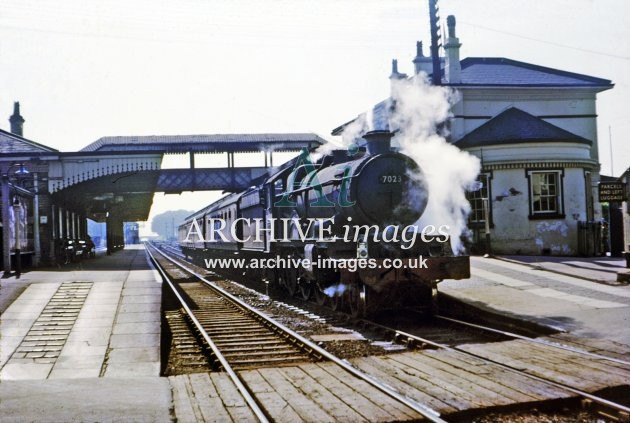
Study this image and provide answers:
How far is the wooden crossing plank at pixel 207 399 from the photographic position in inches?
193

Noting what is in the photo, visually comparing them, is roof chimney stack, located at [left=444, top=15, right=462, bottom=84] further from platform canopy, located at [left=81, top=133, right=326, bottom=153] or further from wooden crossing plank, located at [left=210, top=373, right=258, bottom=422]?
wooden crossing plank, located at [left=210, top=373, right=258, bottom=422]

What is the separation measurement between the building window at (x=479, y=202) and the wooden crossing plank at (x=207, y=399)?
1619 cm

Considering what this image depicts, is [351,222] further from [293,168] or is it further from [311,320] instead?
[293,168]

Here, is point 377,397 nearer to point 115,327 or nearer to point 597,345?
point 597,345

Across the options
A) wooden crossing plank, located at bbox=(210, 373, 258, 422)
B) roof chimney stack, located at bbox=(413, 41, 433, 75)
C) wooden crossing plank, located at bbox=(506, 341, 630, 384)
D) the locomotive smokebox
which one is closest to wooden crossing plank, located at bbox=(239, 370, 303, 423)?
wooden crossing plank, located at bbox=(210, 373, 258, 422)

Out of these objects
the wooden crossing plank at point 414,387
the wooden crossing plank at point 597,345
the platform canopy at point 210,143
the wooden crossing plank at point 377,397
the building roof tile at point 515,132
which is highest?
the platform canopy at point 210,143

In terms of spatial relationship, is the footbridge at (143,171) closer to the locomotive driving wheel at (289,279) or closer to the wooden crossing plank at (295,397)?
the locomotive driving wheel at (289,279)

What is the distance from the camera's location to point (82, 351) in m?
7.63

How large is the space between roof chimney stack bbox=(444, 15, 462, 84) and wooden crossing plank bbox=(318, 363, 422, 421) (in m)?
18.2

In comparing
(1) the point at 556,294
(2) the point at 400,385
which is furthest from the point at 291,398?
(1) the point at 556,294

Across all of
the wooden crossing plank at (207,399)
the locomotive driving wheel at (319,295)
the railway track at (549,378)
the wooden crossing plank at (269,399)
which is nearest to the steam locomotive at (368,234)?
the locomotive driving wheel at (319,295)

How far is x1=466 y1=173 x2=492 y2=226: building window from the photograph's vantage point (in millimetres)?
20609

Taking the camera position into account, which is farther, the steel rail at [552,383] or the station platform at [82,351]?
the station platform at [82,351]

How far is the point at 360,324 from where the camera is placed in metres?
9.74
